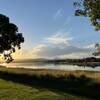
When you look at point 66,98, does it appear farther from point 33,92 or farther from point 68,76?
point 68,76

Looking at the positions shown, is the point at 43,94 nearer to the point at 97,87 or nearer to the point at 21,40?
the point at 97,87

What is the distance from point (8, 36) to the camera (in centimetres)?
7000

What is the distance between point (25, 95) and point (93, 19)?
8180mm

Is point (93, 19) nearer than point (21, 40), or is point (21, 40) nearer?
point (93, 19)

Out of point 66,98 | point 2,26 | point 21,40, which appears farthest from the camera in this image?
point 21,40

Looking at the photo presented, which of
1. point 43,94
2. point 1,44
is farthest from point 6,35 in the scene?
point 43,94

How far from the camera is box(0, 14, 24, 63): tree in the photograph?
221 feet

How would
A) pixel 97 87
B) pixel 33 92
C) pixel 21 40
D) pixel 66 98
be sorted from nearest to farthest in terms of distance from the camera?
pixel 66 98 < pixel 33 92 < pixel 97 87 < pixel 21 40

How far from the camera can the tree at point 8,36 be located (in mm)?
67312

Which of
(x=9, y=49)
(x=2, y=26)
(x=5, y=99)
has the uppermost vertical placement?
(x=2, y=26)

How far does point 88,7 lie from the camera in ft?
88.7

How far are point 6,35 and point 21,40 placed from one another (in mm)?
3946

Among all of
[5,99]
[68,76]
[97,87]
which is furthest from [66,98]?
[68,76]

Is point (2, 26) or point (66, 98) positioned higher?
point (2, 26)
